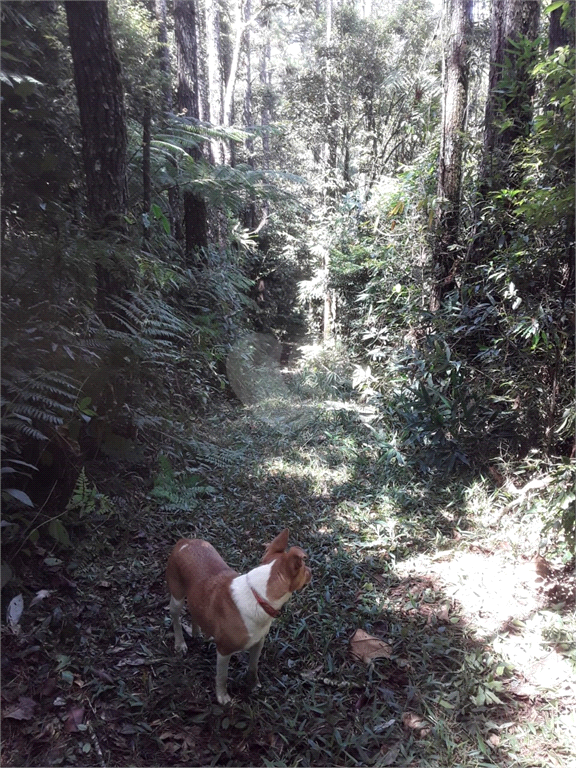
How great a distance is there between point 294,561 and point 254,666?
0.75 meters

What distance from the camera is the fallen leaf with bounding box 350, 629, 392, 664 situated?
3.05 metres

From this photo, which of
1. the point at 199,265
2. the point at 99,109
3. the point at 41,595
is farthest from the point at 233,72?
the point at 41,595

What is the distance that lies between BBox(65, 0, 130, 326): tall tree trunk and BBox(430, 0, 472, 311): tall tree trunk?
354 cm

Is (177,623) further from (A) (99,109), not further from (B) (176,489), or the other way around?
(A) (99,109)

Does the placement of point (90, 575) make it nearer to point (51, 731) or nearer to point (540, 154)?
point (51, 731)

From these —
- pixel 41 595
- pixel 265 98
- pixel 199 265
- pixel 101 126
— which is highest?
pixel 265 98

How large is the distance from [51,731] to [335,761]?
1.30 metres

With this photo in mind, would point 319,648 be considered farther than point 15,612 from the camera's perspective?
Yes

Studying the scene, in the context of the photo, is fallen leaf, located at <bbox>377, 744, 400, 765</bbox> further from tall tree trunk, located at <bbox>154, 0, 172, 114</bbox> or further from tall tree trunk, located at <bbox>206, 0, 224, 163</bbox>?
tall tree trunk, located at <bbox>206, 0, 224, 163</bbox>

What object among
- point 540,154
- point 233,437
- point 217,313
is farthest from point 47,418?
point 217,313

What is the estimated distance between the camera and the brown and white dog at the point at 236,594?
8.11ft

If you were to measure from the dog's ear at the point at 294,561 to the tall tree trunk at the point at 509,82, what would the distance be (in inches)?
171

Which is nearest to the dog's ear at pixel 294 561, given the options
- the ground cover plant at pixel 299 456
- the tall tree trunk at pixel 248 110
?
the ground cover plant at pixel 299 456

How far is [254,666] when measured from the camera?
274cm
